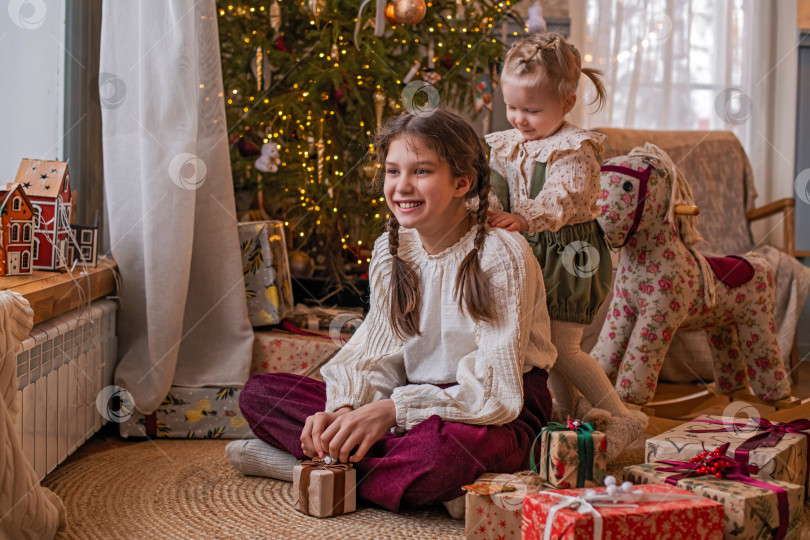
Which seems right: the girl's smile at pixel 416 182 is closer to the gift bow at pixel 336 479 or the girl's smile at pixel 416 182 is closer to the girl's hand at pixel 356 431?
the girl's hand at pixel 356 431

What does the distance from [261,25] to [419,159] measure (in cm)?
142

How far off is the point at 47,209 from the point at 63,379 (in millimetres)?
402

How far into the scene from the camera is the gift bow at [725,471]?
54.5 inches

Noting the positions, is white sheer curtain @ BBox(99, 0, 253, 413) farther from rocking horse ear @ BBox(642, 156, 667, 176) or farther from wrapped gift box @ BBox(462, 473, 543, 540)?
rocking horse ear @ BBox(642, 156, 667, 176)

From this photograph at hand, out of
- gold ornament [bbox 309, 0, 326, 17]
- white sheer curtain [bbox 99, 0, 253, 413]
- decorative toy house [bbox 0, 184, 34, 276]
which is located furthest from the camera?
gold ornament [bbox 309, 0, 326, 17]

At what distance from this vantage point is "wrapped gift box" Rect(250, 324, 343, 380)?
228 centimetres

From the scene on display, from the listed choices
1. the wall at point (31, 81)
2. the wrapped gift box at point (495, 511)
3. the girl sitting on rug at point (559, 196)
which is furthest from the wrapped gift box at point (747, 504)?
the wall at point (31, 81)

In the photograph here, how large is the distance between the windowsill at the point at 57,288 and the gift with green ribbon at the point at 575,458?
40.8 inches

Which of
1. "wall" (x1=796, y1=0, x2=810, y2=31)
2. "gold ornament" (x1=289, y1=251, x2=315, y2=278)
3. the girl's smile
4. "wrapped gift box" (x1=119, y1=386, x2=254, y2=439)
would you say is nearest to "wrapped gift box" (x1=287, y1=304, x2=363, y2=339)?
"wrapped gift box" (x1=119, y1=386, x2=254, y2=439)

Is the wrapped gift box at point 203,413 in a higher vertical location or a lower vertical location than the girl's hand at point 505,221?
lower

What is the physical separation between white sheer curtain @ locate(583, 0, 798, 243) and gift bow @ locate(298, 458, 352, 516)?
2869mm

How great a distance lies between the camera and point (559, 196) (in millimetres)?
1789

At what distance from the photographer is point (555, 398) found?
2.05 meters

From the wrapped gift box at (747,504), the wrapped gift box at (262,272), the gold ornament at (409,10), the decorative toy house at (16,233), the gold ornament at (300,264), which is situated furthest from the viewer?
the gold ornament at (300,264)
